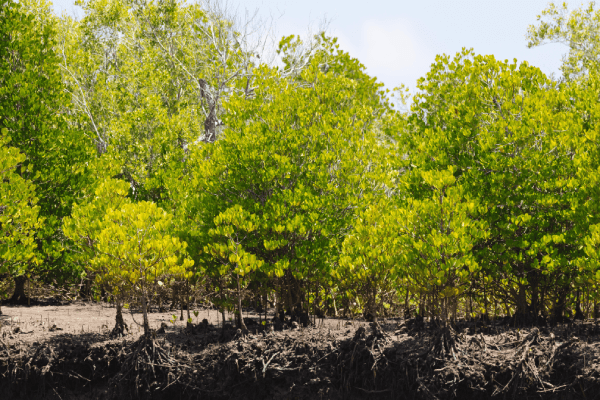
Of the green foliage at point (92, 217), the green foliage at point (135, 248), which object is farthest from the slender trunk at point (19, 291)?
the green foliage at point (135, 248)

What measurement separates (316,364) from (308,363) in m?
0.13

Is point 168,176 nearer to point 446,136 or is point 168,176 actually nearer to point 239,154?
point 239,154

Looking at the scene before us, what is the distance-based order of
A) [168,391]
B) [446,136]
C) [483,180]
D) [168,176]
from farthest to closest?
[168,176] < [446,136] < [483,180] < [168,391]

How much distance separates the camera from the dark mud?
22.5ft

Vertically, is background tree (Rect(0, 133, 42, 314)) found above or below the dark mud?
above

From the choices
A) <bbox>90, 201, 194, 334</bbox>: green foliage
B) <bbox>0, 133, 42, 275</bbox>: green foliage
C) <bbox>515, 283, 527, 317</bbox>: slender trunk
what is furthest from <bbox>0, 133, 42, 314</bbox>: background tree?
<bbox>515, 283, 527, 317</bbox>: slender trunk

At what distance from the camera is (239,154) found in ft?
28.3

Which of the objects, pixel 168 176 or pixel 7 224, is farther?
pixel 168 176

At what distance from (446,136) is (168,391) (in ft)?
22.6

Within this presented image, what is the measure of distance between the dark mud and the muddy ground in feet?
0.05

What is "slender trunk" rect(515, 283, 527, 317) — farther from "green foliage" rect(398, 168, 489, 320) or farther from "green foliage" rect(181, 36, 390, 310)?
"green foliage" rect(181, 36, 390, 310)

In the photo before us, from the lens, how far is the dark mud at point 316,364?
686cm

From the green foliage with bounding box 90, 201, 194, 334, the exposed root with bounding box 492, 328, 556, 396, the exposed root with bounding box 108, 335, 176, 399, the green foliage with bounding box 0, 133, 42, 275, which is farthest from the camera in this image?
the green foliage with bounding box 0, 133, 42, 275

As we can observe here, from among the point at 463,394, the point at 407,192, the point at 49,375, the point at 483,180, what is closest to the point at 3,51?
the point at 49,375
